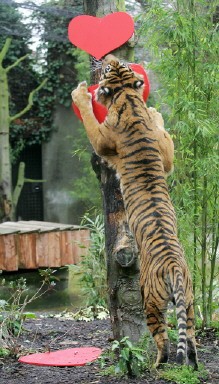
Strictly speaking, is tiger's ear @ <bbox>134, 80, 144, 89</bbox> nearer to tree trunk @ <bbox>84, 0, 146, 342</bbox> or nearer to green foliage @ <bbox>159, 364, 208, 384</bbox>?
tree trunk @ <bbox>84, 0, 146, 342</bbox>

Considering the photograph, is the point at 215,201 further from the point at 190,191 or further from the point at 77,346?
the point at 77,346

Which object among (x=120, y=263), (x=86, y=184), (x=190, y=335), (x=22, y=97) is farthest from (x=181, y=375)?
(x=22, y=97)

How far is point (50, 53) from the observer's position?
15.7 metres

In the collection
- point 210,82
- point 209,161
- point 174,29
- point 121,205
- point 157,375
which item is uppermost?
point 174,29

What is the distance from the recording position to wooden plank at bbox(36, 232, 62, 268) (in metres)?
8.77

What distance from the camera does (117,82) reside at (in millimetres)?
3883

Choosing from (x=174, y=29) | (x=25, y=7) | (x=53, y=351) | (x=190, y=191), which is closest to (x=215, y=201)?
(x=190, y=191)

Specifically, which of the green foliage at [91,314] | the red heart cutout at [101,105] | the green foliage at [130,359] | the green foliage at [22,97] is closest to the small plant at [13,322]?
the green foliage at [130,359]

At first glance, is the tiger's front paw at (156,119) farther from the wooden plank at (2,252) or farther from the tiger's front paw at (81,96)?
the wooden plank at (2,252)

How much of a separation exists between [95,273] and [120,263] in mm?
3231

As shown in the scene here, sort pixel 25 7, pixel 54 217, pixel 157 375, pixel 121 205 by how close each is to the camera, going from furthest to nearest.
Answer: pixel 54 217
pixel 25 7
pixel 121 205
pixel 157 375

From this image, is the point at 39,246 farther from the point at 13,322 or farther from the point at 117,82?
the point at 117,82

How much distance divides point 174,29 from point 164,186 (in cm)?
153

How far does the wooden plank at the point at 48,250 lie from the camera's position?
8.77 meters
